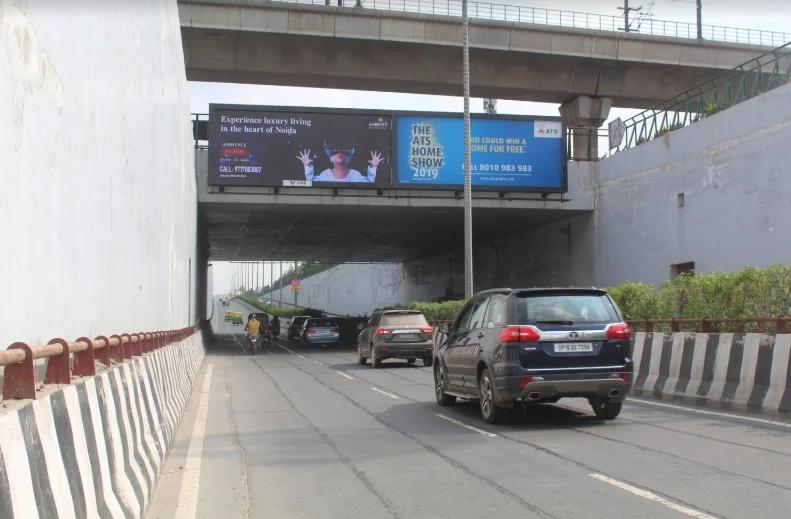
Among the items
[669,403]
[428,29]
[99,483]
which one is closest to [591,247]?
[428,29]

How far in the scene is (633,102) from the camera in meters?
35.2

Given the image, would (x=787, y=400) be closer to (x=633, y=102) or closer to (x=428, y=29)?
(x=428, y=29)

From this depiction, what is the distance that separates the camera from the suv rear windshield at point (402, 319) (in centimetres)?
2183

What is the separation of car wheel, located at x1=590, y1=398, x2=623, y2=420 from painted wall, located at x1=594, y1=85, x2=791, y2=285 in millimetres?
11960

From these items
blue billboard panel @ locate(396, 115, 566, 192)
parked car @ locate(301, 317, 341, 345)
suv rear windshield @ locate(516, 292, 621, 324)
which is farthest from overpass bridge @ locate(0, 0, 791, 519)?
parked car @ locate(301, 317, 341, 345)

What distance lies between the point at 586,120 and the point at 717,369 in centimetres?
2404

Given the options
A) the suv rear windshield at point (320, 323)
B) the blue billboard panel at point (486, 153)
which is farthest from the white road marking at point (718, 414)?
the suv rear windshield at point (320, 323)

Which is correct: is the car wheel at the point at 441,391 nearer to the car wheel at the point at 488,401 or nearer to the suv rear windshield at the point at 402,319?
the car wheel at the point at 488,401

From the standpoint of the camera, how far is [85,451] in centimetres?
408

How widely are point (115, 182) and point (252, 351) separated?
24720 mm

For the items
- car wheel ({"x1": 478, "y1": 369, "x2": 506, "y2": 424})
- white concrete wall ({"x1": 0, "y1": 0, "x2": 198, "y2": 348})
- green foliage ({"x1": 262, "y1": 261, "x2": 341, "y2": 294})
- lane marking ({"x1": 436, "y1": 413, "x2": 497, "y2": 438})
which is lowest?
lane marking ({"x1": 436, "y1": 413, "x2": 497, "y2": 438})

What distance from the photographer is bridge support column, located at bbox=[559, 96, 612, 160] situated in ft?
109

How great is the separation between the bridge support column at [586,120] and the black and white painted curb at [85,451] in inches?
1123

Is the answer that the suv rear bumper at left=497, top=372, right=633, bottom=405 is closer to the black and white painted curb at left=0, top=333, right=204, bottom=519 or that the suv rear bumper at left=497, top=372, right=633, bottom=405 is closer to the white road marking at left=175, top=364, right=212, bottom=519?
the white road marking at left=175, top=364, right=212, bottom=519
